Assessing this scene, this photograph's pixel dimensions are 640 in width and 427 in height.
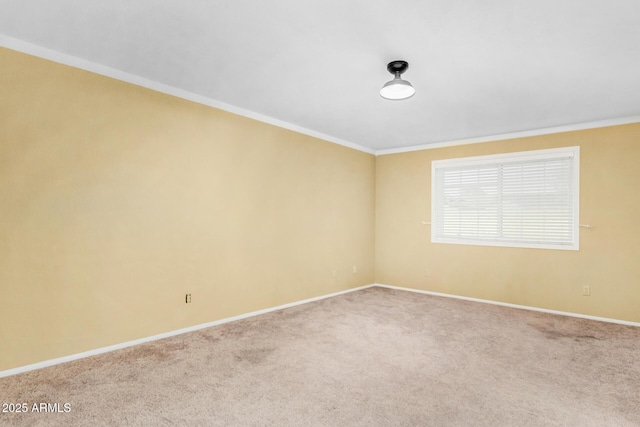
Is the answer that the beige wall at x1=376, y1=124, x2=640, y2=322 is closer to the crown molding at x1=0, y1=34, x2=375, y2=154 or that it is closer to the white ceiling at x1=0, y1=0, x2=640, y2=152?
the white ceiling at x1=0, y1=0, x2=640, y2=152

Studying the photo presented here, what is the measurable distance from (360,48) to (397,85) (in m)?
0.44

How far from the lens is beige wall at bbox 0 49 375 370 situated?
2.74 metres

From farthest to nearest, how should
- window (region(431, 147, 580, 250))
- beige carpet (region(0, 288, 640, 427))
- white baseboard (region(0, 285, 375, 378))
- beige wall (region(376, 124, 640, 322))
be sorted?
window (region(431, 147, 580, 250)) < beige wall (region(376, 124, 640, 322)) < white baseboard (region(0, 285, 375, 378)) < beige carpet (region(0, 288, 640, 427))

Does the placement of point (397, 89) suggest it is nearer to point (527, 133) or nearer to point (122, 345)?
point (527, 133)

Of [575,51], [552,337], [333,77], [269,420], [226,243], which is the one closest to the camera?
[269,420]

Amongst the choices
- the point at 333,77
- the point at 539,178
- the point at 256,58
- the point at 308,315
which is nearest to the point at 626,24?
the point at 333,77

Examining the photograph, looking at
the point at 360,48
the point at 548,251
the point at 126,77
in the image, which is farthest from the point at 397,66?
the point at 548,251

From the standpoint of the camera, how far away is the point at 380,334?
3.77 m

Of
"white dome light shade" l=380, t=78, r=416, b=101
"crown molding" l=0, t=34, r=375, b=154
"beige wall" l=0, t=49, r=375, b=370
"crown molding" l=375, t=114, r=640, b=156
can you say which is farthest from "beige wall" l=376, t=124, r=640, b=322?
"white dome light shade" l=380, t=78, r=416, b=101

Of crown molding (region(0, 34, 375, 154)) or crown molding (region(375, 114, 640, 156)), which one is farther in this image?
crown molding (region(375, 114, 640, 156))

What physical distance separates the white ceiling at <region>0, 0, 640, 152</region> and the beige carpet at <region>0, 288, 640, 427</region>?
2552 millimetres

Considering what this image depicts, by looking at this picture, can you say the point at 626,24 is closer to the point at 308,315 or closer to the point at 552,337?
the point at 552,337

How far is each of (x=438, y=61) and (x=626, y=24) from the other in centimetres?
121

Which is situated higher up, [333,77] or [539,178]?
[333,77]
